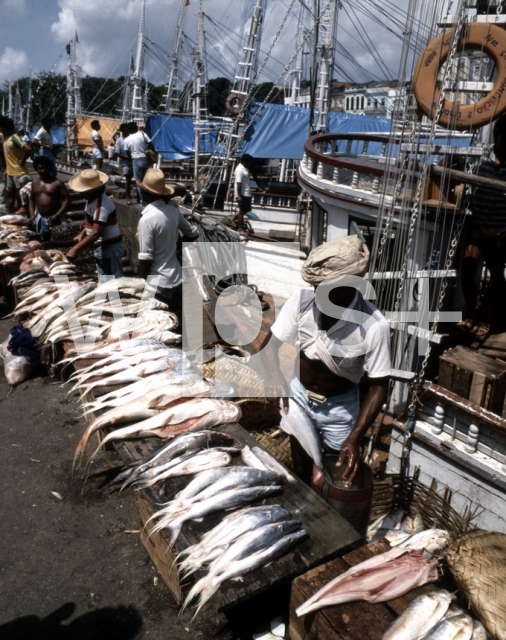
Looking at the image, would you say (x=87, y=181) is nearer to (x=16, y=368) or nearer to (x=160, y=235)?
(x=160, y=235)

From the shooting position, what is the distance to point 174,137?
28891mm

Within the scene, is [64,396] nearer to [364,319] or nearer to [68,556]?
[68,556]

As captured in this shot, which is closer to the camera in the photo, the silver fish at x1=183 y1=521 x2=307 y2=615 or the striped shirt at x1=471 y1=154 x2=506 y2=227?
the silver fish at x1=183 y1=521 x2=307 y2=615

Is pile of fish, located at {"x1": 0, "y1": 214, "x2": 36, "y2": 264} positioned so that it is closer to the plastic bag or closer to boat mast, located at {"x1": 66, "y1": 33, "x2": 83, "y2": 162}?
the plastic bag

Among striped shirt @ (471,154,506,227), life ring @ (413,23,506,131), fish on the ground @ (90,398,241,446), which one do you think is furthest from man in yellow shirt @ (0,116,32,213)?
striped shirt @ (471,154,506,227)

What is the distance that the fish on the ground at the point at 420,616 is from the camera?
195 centimetres

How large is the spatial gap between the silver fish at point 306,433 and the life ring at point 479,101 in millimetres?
2763

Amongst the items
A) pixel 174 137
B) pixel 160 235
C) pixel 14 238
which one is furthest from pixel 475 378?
pixel 174 137

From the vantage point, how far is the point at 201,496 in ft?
8.86

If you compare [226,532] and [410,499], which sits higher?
[226,532]

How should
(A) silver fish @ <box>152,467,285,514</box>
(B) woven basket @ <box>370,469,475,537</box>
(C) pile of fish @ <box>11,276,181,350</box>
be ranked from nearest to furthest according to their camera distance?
(A) silver fish @ <box>152,467,285,514</box>, (B) woven basket @ <box>370,469,475,537</box>, (C) pile of fish @ <box>11,276,181,350</box>

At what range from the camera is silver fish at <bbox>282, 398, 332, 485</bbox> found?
3289mm

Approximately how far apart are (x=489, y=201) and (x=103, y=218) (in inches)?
184

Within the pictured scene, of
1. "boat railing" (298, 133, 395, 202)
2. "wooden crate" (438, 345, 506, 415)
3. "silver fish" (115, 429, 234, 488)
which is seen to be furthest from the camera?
"boat railing" (298, 133, 395, 202)
